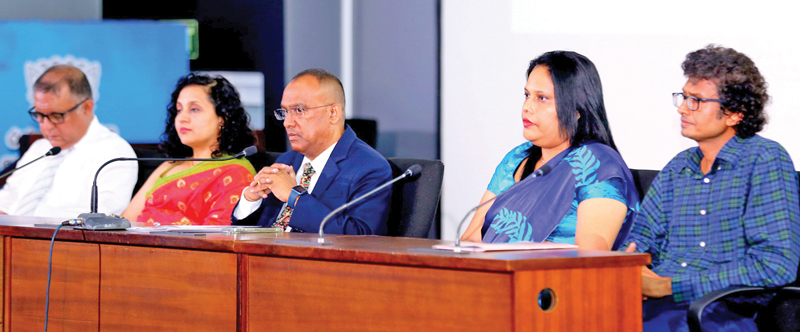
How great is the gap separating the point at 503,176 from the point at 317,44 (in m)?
2.12

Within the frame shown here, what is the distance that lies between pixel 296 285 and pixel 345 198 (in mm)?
836

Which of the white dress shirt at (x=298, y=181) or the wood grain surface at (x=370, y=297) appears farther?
the white dress shirt at (x=298, y=181)

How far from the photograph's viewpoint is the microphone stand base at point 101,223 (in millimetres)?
2010

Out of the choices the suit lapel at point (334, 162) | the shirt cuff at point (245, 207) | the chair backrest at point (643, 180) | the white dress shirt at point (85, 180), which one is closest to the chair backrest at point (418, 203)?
the suit lapel at point (334, 162)

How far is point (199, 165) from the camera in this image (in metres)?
2.89

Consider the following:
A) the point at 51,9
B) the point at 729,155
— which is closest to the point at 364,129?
the point at 729,155

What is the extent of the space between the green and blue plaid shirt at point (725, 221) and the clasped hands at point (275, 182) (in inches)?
40.9

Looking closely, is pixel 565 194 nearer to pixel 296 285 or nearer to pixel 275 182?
pixel 296 285

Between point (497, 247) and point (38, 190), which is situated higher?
point (497, 247)

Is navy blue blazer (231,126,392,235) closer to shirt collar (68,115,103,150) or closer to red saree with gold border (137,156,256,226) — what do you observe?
red saree with gold border (137,156,256,226)

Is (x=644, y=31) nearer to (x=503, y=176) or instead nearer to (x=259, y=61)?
(x=503, y=176)

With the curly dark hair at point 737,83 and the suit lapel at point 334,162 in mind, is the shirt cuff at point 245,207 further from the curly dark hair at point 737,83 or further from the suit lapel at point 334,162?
the curly dark hair at point 737,83

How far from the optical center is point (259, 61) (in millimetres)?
4352

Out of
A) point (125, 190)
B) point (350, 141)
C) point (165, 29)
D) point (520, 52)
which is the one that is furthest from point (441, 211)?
point (165, 29)
